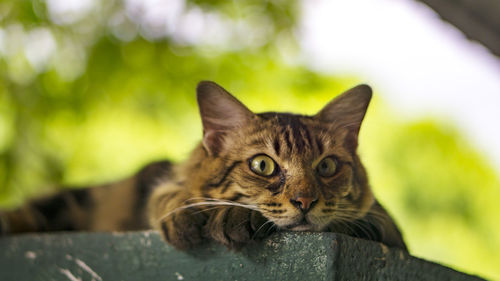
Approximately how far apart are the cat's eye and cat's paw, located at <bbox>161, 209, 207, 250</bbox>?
0.36 meters

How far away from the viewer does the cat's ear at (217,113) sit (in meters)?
1.45

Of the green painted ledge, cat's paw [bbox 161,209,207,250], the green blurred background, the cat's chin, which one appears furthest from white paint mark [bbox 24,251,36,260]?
the cat's chin

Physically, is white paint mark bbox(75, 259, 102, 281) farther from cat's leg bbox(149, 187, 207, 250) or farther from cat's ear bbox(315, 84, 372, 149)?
cat's ear bbox(315, 84, 372, 149)

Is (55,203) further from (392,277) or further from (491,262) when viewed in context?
(491,262)

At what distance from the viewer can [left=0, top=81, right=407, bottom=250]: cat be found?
4.40 ft

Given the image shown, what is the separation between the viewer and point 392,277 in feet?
4.23

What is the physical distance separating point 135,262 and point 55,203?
1.02 metres

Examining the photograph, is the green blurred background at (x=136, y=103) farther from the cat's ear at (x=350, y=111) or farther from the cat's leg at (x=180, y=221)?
the cat's ear at (x=350, y=111)

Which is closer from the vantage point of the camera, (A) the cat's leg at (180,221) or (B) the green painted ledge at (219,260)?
(B) the green painted ledge at (219,260)

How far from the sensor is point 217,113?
59.3 inches

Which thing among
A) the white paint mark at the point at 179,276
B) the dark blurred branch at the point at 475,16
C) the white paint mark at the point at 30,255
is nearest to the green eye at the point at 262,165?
the white paint mark at the point at 179,276

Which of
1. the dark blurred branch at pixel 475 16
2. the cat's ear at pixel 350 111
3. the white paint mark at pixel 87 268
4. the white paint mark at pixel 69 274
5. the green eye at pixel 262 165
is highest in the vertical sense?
the dark blurred branch at pixel 475 16

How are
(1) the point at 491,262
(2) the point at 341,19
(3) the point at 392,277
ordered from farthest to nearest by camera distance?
(1) the point at 491,262 → (2) the point at 341,19 → (3) the point at 392,277

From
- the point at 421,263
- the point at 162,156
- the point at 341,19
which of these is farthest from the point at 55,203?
the point at 421,263
